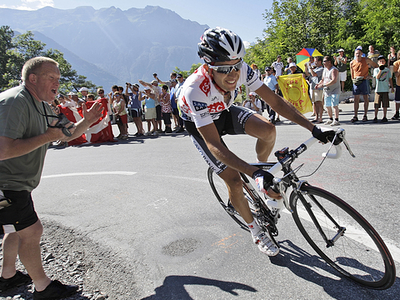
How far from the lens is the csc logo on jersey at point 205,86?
261cm

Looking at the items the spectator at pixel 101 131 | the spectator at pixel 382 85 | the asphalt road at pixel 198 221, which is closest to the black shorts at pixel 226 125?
the asphalt road at pixel 198 221

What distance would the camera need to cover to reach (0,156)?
2.01m

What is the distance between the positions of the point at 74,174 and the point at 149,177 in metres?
2.17

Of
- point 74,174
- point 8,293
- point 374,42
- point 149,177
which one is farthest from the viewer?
point 374,42

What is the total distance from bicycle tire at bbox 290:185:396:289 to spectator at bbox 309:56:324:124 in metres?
8.11

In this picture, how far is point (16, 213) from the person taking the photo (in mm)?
2217

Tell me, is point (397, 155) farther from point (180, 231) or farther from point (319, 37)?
point (319, 37)

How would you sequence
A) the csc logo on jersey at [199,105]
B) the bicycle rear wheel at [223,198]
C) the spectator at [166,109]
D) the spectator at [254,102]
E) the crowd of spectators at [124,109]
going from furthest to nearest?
the spectator at [166,109] < the crowd of spectators at [124,109] < the spectator at [254,102] < the bicycle rear wheel at [223,198] < the csc logo on jersey at [199,105]

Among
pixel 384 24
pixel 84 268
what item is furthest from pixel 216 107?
pixel 384 24

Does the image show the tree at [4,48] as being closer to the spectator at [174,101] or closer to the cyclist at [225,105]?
the spectator at [174,101]

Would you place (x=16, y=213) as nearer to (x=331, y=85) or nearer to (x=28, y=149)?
(x=28, y=149)

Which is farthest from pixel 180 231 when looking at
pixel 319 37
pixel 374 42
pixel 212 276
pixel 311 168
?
pixel 319 37

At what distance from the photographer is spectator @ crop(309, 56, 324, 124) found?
32.4 ft

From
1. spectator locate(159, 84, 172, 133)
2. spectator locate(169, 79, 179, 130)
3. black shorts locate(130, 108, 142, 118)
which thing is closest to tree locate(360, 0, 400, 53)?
spectator locate(169, 79, 179, 130)
